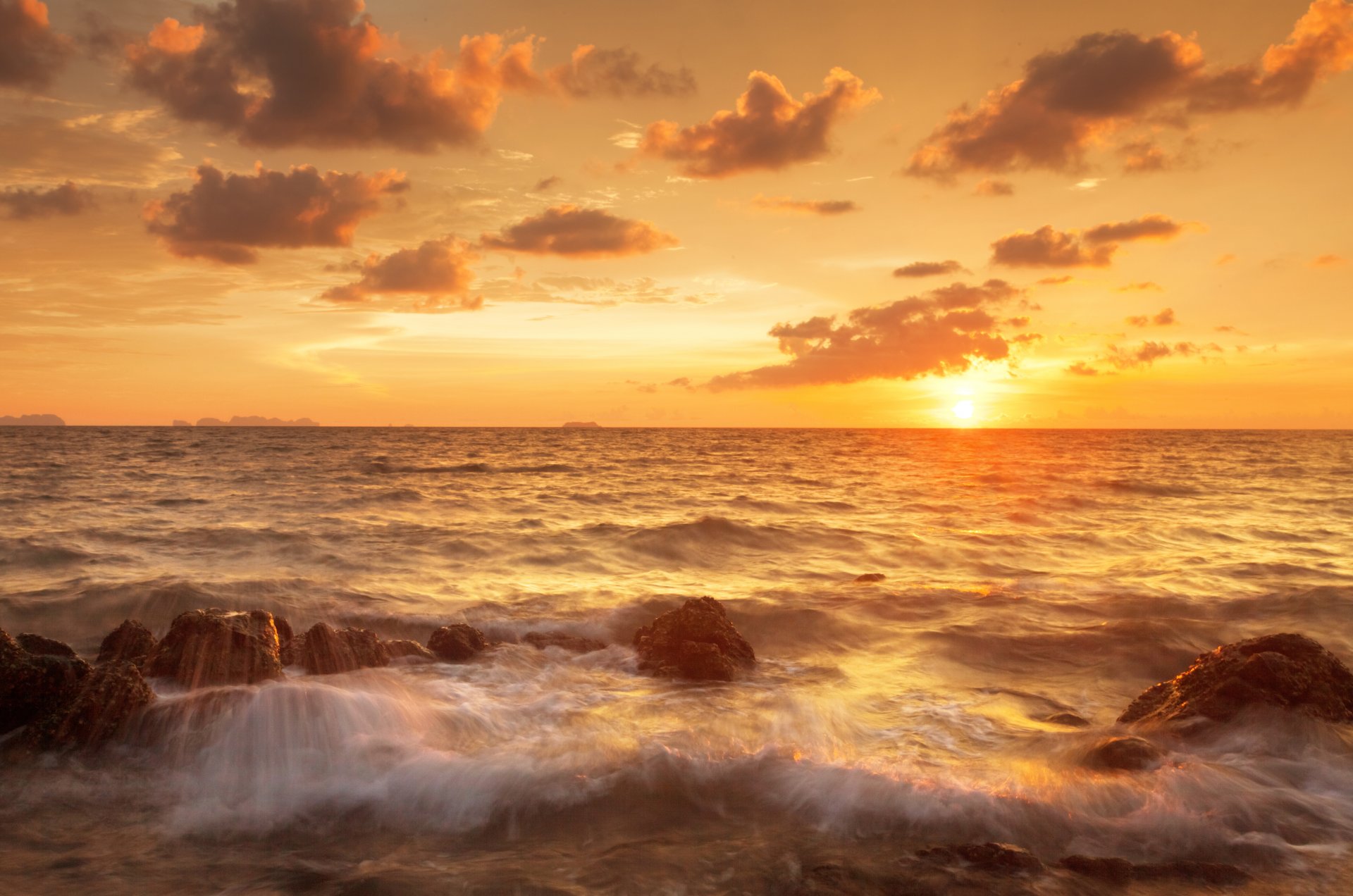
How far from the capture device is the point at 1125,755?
23.3 ft

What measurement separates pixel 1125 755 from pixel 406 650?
27.2 feet

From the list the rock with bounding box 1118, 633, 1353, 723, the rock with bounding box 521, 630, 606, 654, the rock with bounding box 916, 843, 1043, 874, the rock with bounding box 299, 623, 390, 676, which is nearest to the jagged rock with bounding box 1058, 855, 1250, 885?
the rock with bounding box 916, 843, 1043, 874

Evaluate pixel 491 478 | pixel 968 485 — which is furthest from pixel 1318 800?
pixel 491 478

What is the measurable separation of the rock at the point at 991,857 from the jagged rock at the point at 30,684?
753 cm

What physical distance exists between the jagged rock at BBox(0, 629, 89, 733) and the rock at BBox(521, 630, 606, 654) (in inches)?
215

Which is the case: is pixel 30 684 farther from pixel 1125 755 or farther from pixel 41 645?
pixel 1125 755

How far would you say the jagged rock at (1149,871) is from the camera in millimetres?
5344

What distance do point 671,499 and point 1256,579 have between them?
20.0 metres

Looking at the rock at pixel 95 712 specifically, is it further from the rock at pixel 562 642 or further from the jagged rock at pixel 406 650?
the rock at pixel 562 642

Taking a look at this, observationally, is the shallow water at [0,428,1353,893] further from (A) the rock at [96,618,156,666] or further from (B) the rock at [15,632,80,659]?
(A) the rock at [96,618,156,666]

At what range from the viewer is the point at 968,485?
131 feet

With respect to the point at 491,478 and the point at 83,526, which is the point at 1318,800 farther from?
the point at 491,478

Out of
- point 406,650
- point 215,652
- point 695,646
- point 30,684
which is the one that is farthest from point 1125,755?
point 30,684

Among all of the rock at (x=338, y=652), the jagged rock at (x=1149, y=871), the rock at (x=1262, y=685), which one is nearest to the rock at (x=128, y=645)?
the rock at (x=338, y=652)
